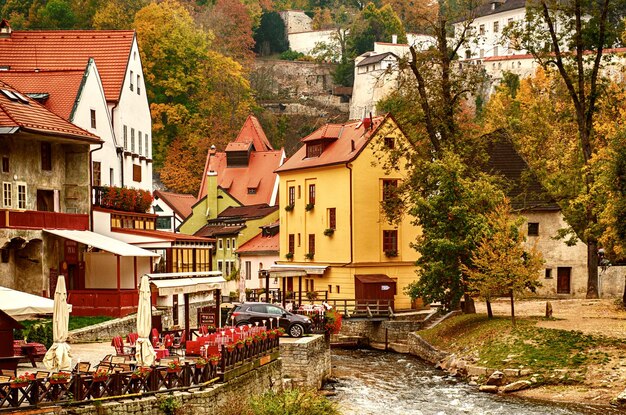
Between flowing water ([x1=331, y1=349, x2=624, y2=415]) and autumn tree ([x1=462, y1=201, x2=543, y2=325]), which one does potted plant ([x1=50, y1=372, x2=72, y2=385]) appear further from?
autumn tree ([x1=462, y1=201, x2=543, y2=325])

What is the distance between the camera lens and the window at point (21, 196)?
136 feet

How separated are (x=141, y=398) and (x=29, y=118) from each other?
1865 cm

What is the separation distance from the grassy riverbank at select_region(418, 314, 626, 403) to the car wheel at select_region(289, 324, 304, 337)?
654 cm

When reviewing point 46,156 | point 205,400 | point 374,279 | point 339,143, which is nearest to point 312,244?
point 374,279

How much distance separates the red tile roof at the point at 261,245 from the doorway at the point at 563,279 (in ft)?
61.7

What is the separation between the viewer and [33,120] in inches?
1612

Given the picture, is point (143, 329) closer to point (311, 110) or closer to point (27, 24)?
point (27, 24)

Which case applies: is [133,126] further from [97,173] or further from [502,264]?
[502,264]

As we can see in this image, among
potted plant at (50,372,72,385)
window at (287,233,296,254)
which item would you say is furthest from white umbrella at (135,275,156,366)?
window at (287,233,296,254)

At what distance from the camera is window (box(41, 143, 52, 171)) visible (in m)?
43.3

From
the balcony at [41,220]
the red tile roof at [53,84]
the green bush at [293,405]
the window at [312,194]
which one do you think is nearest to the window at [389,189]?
the window at [312,194]

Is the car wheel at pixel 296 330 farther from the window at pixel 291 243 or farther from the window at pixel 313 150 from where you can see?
the window at pixel 291 243

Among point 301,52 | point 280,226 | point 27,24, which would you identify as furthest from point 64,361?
point 301,52

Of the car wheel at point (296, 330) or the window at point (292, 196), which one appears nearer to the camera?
the car wheel at point (296, 330)
